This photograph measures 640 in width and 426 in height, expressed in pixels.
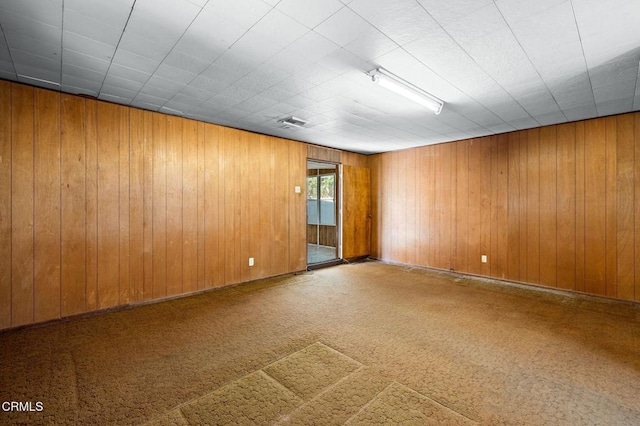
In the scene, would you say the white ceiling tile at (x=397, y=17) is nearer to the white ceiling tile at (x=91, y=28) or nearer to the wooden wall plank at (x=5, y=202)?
the white ceiling tile at (x=91, y=28)

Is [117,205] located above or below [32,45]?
below

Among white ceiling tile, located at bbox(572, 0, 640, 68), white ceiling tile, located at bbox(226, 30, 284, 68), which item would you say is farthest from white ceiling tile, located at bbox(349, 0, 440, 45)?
white ceiling tile, located at bbox(572, 0, 640, 68)

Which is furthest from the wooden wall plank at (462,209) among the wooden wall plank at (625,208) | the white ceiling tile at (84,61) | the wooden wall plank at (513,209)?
the white ceiling tile at (84,61)

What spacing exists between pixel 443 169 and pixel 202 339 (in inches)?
197

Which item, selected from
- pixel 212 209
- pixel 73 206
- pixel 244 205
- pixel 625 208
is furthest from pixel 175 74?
pixel 625 208

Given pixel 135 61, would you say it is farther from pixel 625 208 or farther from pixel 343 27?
pixel 625 208

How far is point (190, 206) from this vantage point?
4109 millimetres

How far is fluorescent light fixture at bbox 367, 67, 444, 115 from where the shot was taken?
2.64 meters

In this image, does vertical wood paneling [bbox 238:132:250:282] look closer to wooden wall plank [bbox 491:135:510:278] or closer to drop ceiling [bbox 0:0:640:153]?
drop ceiling [bbox 0:0:640:153]

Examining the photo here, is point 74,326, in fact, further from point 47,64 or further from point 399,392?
point 399,392

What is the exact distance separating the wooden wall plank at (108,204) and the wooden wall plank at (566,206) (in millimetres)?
6191

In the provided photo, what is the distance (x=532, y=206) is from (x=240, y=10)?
4.94 meters

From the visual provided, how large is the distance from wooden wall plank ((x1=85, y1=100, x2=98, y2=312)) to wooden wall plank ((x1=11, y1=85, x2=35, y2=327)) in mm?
456

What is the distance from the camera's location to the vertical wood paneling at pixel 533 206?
452 cm
